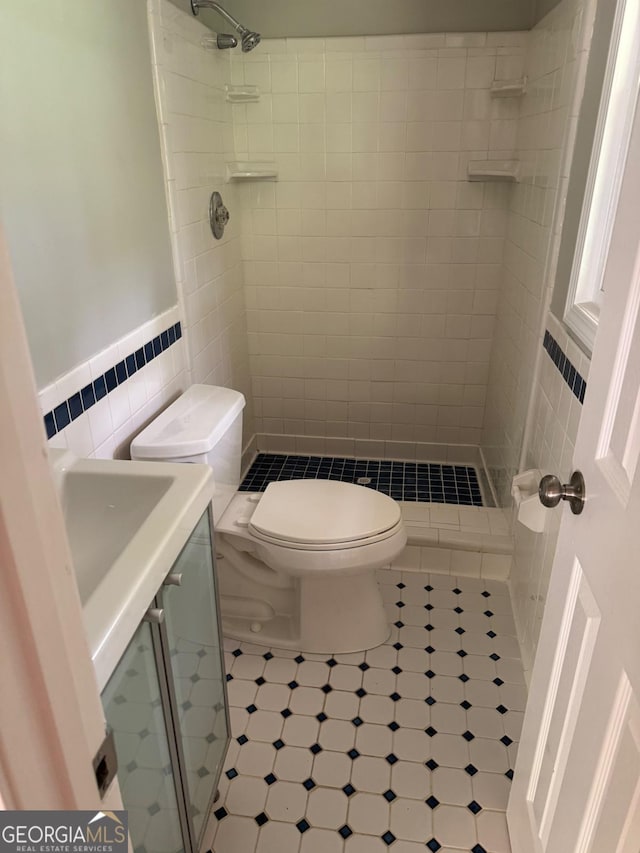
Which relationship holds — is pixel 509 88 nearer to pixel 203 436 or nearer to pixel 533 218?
pixel 533 218

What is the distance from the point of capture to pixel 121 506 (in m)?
1.19

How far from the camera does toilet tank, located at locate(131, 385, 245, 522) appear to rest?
159 cm

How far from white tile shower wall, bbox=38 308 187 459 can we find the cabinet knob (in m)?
0.49

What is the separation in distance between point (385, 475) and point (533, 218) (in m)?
1.34

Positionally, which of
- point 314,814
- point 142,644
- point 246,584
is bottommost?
point 314,814

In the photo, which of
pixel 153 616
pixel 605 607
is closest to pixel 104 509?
pixel 153 616

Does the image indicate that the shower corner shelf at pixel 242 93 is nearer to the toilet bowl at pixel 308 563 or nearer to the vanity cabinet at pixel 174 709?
the toilet bowl at pixel 308 563

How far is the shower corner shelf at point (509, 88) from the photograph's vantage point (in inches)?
90.8

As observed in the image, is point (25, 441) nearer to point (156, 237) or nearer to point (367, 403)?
point (156, 237)

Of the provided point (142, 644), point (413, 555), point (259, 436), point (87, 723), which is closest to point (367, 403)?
point (259, 436)

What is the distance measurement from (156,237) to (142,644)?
1.30 meters

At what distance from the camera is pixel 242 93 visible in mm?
2459

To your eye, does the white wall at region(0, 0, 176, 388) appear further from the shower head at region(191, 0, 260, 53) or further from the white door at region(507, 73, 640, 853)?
the white door at region(507, 73, 640, 853)

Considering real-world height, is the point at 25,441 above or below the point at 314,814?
above
